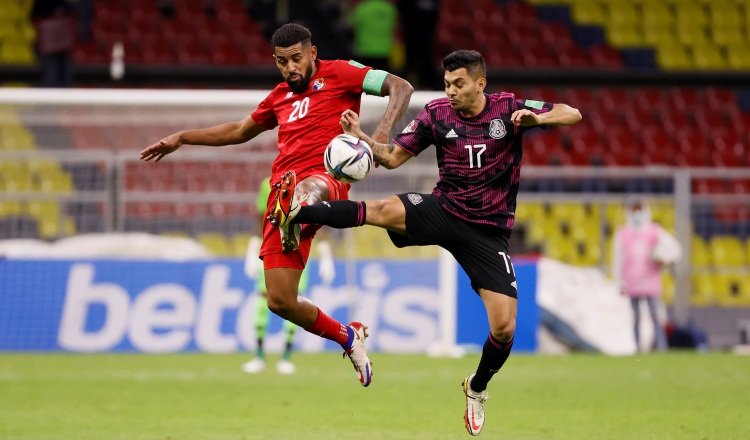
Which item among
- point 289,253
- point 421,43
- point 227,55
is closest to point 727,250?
point 421,43

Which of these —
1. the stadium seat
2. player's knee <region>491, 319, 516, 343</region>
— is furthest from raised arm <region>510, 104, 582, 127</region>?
the stadium seat

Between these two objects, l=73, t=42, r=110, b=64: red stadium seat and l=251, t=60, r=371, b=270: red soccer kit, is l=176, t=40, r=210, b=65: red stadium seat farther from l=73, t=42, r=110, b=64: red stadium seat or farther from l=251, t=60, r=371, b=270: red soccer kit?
l=251, t=60, r=371, b=270: red soccer kit

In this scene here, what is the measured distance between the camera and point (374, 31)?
20938 mm

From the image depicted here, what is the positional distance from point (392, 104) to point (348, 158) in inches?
26.4

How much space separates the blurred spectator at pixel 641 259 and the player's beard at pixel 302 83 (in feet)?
28.7

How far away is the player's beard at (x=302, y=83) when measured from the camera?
8.55m

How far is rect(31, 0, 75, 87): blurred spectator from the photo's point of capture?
19375 mm

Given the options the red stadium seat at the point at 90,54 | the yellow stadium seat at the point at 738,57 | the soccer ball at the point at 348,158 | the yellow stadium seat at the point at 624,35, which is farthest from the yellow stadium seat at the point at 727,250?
the soccer ball at the point at 348,158

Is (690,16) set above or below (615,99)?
above

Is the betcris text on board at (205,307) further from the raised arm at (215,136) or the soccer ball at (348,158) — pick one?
the soccer ball at (348,158)

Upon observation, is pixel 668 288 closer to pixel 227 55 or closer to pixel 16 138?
pixel 227 55

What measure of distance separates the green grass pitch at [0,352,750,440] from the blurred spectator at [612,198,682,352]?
96 cm

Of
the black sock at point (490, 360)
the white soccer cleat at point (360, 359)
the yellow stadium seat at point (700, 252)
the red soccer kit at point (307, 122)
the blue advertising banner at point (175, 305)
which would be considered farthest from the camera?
the yellow stadium seat at point (700, 252)

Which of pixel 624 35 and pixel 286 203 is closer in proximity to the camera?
pixel 286 203
